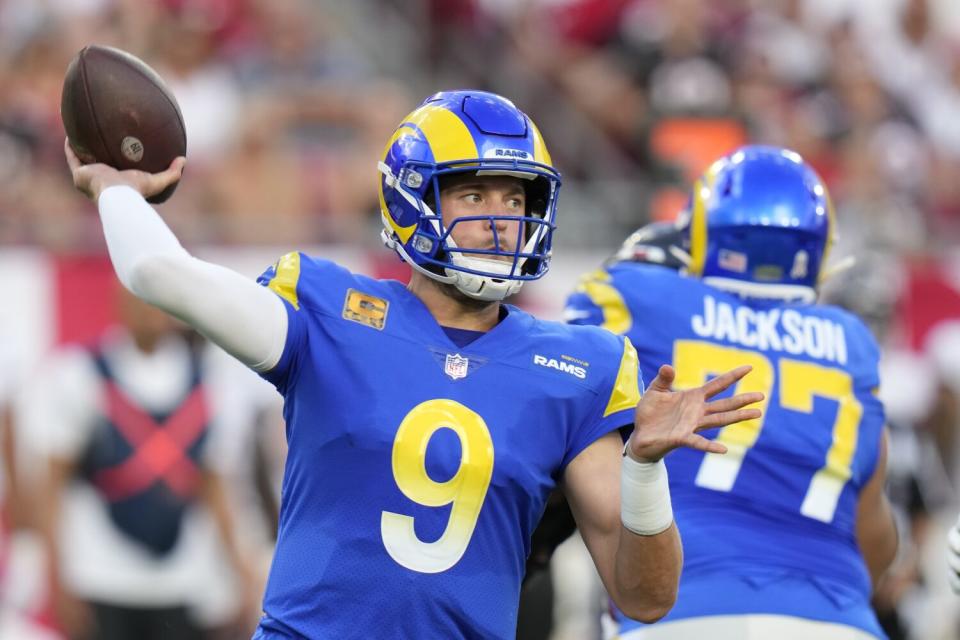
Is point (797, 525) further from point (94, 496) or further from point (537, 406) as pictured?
point (94, 496)

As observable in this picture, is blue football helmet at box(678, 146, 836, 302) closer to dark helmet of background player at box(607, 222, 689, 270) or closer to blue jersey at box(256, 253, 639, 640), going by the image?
dark helmet of background player at box(607, 222, 689, 270)

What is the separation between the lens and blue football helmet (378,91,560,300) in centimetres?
378

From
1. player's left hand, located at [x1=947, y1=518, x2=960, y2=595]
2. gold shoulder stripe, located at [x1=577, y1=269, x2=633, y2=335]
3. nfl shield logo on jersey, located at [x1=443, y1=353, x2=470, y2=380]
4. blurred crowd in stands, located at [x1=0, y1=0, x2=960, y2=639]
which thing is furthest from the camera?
blurred crowd in stands, located at [x1=0, y1=0, x2=960, y2=639]

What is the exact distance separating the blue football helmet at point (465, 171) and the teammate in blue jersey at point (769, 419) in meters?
0.72

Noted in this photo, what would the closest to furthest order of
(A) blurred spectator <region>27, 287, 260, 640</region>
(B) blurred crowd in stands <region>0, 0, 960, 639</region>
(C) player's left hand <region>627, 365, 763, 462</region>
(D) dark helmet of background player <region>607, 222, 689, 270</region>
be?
(C) player's left hand <region>627, 365, 763, 462</region> < (D) dark helmet of background player <region>607, 222, 689, 270</region> < (A) blurred spectator <region>27, 287, 260, 640</region> < (B) blurred crowd in stands <region>0, 0, 960, 639</region>

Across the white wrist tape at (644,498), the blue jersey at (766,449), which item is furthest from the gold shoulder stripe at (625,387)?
the blue jersey at (766,449)

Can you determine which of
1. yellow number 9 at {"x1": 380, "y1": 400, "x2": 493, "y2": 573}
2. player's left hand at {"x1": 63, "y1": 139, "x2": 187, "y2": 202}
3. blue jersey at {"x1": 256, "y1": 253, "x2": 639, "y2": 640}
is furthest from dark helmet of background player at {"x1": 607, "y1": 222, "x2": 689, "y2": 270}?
player's left hand at {"x1": 63, "y1": 139, "x2": 187, "y2": 202}

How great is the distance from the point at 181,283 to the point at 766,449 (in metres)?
1.75

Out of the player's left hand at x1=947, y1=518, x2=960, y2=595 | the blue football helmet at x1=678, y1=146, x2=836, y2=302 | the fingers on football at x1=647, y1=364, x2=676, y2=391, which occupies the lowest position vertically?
the player's left hand at x1=947, y1=518, x2=960, y2=595

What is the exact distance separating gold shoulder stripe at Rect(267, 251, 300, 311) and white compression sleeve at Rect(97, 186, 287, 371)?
0.34ft

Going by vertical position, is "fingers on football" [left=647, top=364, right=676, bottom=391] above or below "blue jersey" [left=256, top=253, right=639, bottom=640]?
above

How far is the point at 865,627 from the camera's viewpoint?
4.36 meters

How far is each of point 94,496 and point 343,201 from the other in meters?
2.67

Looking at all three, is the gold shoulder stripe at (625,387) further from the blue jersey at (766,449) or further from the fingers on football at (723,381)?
the blue jersey at (766,449)
